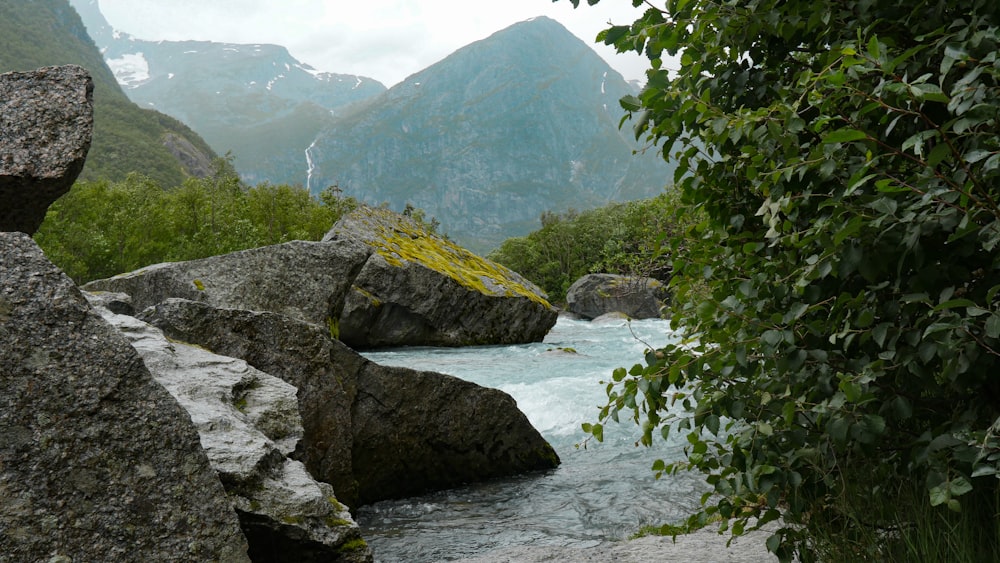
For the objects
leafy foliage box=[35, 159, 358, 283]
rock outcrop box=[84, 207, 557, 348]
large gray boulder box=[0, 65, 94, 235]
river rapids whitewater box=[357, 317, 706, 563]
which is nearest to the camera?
large gray boulder box=[0, 65, 94, 235]

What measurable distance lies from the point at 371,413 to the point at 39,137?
15.7 feet

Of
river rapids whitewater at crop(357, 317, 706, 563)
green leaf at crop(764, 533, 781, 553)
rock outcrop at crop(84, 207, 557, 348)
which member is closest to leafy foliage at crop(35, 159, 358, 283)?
rock outcrop at crop(84, 207, 557, 348)

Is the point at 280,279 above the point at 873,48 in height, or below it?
below

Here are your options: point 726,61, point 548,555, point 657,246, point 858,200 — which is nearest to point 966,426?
point 858,200

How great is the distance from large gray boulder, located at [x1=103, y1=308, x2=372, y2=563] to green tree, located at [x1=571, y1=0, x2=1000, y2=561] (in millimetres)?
2211

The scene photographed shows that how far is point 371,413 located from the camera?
789cm

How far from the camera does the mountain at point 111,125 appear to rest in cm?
11619

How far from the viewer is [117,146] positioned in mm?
119938

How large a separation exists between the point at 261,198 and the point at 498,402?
54.2m

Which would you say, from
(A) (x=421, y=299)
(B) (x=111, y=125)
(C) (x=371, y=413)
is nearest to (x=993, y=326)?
(C) (x=371, y=413)

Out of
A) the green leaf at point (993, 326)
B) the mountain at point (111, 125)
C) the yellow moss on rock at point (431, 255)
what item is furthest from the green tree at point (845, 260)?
the mountain at point (111, 125)

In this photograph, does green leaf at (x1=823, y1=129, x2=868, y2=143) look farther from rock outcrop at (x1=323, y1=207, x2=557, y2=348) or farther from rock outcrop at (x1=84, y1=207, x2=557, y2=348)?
rock outcrop at (x1=323, y1=207, x2=557, y2=348)

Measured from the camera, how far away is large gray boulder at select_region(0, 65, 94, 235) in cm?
384

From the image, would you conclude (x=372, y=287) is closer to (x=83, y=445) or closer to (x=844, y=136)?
(x=83, y=445)
